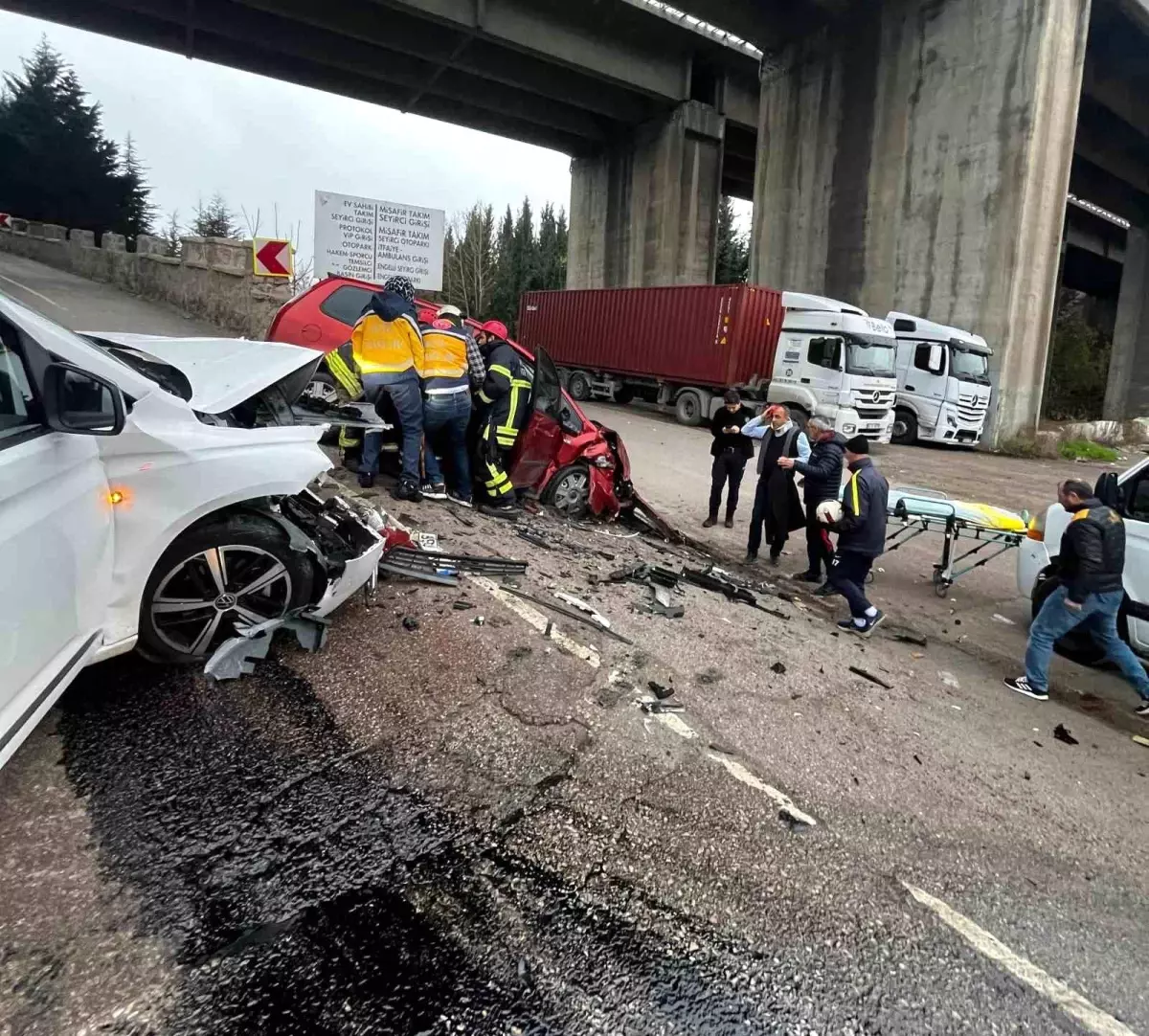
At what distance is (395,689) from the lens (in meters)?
3.28

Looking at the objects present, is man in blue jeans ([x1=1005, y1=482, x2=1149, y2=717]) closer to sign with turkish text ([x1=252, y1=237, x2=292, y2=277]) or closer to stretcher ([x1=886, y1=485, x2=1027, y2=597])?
stretcher ([x1=886, y1=485, x2=1027, y2=597])

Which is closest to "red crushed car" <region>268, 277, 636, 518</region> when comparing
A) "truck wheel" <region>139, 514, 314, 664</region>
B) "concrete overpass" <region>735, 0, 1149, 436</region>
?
"truck wheel" <region>139, 514, 314, 664</region>

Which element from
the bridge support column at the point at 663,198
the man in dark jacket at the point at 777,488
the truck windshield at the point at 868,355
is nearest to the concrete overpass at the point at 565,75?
the bridge support column at the point at 663,198

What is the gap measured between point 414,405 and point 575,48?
1912cm

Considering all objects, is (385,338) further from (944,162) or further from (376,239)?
(944,162)

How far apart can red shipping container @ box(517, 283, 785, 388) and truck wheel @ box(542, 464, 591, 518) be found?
432 inches

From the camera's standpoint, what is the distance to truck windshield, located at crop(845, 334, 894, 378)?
15.9 meters

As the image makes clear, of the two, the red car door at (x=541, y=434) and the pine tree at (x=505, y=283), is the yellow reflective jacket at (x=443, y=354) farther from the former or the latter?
the pine tree at (x=505, y=283)

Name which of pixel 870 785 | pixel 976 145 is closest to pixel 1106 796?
pixel 870 785

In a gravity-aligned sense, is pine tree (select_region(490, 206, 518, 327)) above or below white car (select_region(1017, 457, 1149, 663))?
above

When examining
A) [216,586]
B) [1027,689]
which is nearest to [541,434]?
[216,586]

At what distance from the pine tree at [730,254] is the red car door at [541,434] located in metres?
31.1

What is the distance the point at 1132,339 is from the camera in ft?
125

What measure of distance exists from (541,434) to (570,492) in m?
0.66
